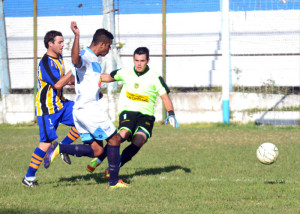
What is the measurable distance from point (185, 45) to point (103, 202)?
9526 millimetres

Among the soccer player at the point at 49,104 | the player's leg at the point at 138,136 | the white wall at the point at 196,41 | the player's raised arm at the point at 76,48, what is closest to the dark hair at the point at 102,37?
the player's raised arm at the point at 76,48

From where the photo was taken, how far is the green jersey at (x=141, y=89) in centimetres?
686

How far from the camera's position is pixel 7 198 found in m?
5.44

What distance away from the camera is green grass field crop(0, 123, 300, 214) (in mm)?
4988

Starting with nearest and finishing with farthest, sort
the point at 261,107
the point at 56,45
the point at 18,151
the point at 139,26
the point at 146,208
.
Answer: the point at 146,208 → the point at 56,45 → the point at 18,151 → the point at 261,107 → the point at 139,26

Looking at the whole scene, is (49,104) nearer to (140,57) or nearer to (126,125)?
(126,125)

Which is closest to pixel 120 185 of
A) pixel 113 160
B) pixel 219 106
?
pixel 113 160

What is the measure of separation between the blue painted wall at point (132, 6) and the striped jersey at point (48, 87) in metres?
7.71

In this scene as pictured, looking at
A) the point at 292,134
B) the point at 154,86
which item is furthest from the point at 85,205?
the point at 292,134

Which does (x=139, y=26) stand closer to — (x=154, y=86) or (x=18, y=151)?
(x=18, y=151)

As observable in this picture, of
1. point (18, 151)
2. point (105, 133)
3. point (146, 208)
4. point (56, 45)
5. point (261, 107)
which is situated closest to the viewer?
point (146, 208)

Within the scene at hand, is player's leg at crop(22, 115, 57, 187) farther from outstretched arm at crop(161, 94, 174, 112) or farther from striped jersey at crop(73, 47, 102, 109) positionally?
outstretched arm at crop(161, 94, 174, 112)

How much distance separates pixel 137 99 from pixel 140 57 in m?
0.59

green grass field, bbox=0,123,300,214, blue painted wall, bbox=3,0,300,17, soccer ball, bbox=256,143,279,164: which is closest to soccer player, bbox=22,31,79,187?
green grass field, bbox=0,123,300,214
